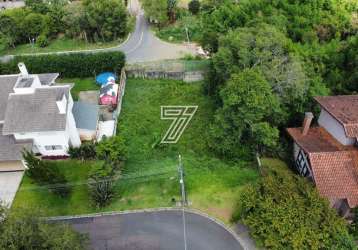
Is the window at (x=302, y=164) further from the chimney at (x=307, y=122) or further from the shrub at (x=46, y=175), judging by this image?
the shrub at (x=46, y=175)

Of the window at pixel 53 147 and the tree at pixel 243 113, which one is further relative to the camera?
the window at pixel 53 147

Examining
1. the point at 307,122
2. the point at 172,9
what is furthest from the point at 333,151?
the point at 172,9

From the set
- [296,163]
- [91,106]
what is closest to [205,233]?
[296,163]

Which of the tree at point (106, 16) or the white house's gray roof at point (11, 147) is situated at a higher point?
the tree at point (106, 16)

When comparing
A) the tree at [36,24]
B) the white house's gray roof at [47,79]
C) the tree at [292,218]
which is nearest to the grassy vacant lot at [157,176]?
the tree at [292,218]

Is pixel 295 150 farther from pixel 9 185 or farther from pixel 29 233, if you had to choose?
pixel 9 185

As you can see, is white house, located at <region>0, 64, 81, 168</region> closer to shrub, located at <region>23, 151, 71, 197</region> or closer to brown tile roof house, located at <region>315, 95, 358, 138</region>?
shrub, located at <region>23, 151, 71, 197</region>

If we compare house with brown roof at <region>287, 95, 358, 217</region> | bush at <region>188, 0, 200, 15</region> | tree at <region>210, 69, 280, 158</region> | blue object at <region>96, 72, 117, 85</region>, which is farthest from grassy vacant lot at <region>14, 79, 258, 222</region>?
bush at <region>188, 0, 200, 15</region>
